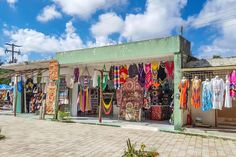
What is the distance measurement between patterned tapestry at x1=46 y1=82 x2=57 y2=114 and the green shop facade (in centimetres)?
86

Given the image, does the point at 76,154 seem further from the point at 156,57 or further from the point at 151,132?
the point at 156,57

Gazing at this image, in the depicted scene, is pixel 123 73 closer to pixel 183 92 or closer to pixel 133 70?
pixel 133 70

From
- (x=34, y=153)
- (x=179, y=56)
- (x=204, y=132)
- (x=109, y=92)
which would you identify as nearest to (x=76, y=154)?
(x=34, y=153)

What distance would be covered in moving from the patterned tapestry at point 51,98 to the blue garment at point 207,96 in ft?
26.4

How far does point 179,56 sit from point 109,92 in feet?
19.1

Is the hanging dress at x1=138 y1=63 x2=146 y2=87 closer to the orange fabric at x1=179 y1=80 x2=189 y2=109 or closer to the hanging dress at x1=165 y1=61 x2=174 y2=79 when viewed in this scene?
the hanging dress at x1=165 y1=61 x2=174 y2=79

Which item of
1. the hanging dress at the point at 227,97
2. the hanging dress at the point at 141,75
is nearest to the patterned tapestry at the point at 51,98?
the hanging dress at the point at 141,75

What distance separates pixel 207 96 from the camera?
350 inches

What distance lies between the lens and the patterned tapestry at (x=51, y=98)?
13.6 m

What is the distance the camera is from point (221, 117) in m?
10.4

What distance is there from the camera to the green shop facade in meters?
9.50

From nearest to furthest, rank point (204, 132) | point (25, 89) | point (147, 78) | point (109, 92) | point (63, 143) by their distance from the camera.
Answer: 1. point (63, 143)
2. point (204, 132)
3. point (147, 78)
4. point (109, 92)
5. point (25, 89)

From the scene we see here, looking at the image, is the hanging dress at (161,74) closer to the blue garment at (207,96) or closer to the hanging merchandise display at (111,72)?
the blue garment at (207,96)

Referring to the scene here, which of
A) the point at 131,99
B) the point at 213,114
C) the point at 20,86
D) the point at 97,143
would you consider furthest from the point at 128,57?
the point at 20,86
